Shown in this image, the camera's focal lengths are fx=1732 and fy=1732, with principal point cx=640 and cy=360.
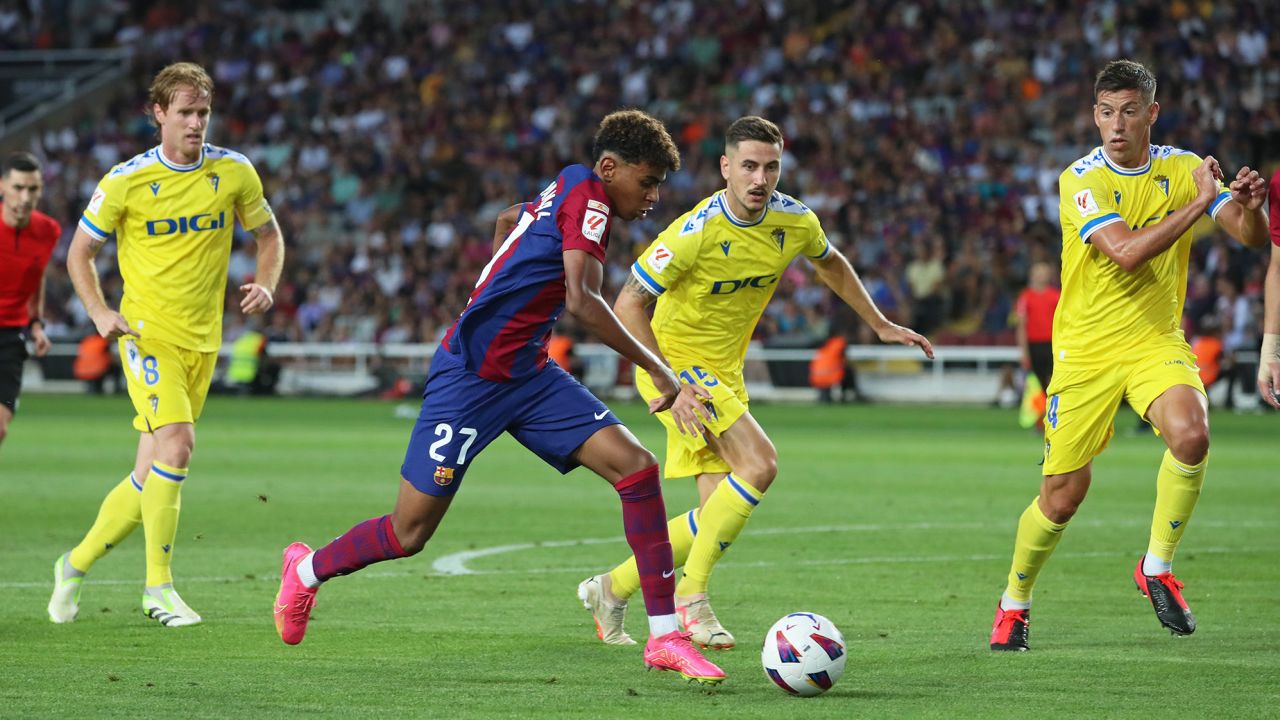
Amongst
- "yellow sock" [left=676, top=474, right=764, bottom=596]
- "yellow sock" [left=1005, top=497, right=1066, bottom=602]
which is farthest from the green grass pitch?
"yellow sock" [left=676, top=474, right=764, bottom=596]

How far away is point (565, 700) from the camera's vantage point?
6.02m

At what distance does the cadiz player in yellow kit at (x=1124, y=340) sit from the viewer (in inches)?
287

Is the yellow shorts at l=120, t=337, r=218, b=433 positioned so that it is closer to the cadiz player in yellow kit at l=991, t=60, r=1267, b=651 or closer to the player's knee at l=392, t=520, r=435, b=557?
the player's knee at l=392, t=520, r=435, b=557

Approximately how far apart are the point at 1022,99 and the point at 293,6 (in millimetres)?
19088

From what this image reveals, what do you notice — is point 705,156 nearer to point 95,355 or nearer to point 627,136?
point 95,355

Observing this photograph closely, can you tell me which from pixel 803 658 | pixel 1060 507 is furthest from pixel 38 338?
pixel 1060 507

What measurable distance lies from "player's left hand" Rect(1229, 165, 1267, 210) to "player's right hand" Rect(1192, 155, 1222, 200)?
8 centimetres

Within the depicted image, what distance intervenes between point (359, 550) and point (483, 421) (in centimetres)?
77

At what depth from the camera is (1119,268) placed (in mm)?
7531

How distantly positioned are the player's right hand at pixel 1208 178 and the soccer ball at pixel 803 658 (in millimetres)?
2383

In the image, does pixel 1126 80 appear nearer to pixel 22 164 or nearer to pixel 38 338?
pixel 22 164

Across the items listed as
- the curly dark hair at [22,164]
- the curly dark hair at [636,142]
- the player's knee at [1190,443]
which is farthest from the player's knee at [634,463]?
the curly dark hair at [22,164]

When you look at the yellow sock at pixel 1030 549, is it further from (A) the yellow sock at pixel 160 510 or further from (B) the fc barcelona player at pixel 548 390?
(A) the yellow sock at pixel 160 510

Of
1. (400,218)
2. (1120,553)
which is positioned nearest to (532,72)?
(400,218)
